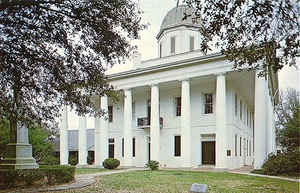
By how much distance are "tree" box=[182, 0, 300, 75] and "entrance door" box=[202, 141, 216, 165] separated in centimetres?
2114

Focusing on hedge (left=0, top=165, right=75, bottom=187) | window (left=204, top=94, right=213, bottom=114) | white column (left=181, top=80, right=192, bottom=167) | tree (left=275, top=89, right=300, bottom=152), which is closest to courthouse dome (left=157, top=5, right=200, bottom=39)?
window (left=204, top=94, right=213, bottom=114)

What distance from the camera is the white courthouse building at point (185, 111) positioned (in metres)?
23.9

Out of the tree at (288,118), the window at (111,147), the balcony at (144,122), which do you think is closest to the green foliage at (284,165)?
the balcony at (144,122)

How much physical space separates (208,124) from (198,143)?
1.80 meters

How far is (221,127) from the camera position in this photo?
77.9 ft

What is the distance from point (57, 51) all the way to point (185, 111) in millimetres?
16630

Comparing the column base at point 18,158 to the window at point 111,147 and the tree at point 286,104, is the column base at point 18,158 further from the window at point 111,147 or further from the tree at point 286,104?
the tree at point 286,104

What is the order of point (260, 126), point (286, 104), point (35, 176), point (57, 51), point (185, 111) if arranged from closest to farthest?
point (57, 51), point (35, 176), point (260, 126), point (185, 111), point (286, 104)

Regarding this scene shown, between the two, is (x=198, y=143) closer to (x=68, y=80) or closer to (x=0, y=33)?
(x=68, y=80)

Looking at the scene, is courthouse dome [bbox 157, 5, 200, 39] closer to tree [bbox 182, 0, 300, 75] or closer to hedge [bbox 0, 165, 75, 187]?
hedge [bbox 0, 165, 75, 187]

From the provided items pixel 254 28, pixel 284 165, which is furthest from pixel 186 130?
pixel 254 28

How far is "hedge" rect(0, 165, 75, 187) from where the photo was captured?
12258 mm

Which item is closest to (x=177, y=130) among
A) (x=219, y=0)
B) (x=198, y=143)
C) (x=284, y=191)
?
(x=198, y=143)

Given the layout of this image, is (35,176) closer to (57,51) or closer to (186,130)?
(57,51)
